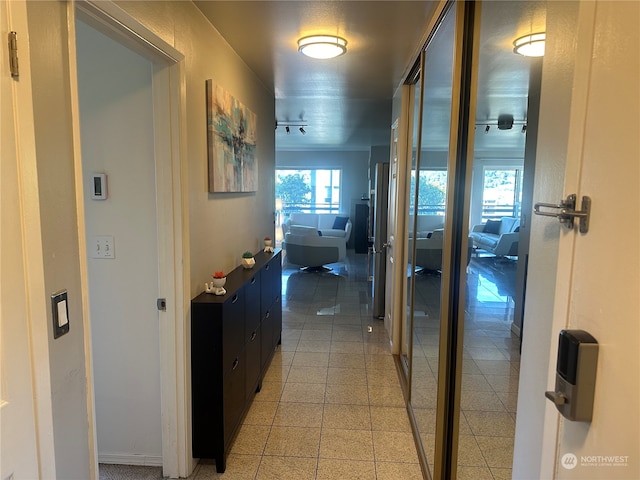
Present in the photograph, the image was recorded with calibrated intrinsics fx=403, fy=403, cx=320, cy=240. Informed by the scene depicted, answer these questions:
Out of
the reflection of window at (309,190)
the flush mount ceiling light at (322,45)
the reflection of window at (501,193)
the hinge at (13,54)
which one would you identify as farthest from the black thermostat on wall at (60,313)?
the reflection of window at (309,190)

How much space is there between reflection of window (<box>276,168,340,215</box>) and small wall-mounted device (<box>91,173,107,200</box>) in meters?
8.92

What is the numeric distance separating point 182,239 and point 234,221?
0.94m

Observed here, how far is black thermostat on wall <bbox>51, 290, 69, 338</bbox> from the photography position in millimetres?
1178

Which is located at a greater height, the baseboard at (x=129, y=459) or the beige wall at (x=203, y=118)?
the beige wall at (x=203, y=118)

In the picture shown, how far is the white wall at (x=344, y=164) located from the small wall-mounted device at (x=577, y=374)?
33.0 ft

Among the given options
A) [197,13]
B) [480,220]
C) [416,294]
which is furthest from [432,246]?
[197,13]

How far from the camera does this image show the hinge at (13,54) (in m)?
0.99

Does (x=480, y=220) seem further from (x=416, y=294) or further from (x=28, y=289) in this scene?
(x=28, y=289)

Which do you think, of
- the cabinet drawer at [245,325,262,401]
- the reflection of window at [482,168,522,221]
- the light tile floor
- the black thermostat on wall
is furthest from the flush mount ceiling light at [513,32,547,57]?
the cabinet drawer at [245,325,262,401]

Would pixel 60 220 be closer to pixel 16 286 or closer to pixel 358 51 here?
pixel 16 286

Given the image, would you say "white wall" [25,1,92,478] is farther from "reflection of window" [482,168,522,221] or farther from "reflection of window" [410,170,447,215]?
"reflection of window" [410,170,447,215]

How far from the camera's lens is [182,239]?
2.03 m

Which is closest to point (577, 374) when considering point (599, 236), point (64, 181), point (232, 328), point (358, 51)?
point (599, 236)

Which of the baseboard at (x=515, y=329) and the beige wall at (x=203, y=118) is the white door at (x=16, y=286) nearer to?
the beige wall at (x=203, y=118)
